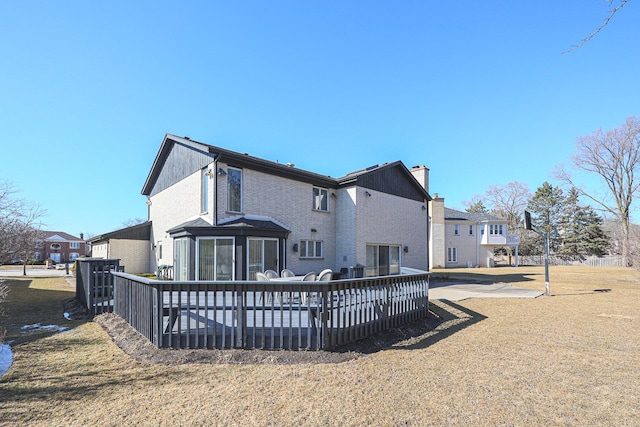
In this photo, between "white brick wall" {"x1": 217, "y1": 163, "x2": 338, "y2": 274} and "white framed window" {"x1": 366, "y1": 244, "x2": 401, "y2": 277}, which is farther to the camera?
"white framed window" {"x1": 366, "y1": 244, "x2": 401, "y2": 277}

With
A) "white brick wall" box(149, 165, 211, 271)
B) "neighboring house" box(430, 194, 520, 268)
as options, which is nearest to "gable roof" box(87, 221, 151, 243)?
"white brick wall" box(149, 165, 211, 271)

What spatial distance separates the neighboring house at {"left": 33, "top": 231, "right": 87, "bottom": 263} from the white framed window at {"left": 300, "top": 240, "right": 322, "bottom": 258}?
65.5 meters

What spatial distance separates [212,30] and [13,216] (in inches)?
360

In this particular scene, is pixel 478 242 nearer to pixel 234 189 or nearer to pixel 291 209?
pixel 291 209

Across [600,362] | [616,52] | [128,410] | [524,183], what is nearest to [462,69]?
Answer: [616,52]

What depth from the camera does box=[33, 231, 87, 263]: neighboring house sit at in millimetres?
63719

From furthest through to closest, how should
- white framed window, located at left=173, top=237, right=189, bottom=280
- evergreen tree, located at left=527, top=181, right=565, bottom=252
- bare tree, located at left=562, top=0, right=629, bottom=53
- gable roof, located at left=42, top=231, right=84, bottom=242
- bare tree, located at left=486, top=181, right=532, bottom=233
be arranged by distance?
gable roof, located at left=42, top=231, right=84, bottom=242 < bare tree, located at left=486, top=181, right=532, bottom=233 < evergreen tree, located at left=527, top=181, right=565, bottom=252 < white framed window, located at left=173, top=237, right=189, bottom=280 < bare tree, located at left=562, top=0, right=629, bottom=53

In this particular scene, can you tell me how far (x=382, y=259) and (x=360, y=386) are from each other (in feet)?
47.9

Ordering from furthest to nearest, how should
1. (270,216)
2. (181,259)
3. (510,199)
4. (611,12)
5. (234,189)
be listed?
(510,199) < (270,216) < (181,259) < (234,189) < (611,12)

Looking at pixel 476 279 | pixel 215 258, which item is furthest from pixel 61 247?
pixel 476 279

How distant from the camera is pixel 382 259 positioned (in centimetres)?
1848

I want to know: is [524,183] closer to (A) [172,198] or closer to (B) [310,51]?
(B) [310,51]

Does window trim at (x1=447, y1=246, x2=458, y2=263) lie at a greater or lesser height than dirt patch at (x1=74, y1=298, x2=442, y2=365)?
lesser

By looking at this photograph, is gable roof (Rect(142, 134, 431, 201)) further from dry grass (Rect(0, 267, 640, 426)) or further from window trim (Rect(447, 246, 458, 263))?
window trim (Rect(447, 246, 458, 263))
